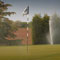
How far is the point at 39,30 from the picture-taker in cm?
1453

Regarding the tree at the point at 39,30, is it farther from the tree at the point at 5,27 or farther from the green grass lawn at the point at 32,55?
the green grass lawn at the point at 32,55

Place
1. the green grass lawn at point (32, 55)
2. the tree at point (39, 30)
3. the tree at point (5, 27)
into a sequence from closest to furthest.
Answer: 1. the green grass lawn at point (32, 55)
2. the tree at point (39, 30)
3. the tree at point (5, 27)

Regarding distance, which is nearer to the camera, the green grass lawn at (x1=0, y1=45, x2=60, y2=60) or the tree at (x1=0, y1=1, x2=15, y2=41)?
the green grass lawn at (x1=0, y1=45, x2=60, y2=60)

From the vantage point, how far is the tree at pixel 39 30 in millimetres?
14289

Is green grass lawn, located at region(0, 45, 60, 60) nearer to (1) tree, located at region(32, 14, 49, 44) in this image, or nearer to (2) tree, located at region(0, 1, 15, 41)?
(1) tree, located at region(32, 14, 49, 44)

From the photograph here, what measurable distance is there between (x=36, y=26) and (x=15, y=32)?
191 cm

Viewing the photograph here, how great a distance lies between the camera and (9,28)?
591 inches

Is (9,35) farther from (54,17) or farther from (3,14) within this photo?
(54,17)

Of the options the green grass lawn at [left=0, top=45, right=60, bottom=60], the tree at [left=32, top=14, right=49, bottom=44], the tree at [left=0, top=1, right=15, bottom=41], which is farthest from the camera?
the tree at [left=0, top=1, right=15, bottom=41]

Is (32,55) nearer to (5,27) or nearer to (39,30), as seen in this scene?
(39,30)

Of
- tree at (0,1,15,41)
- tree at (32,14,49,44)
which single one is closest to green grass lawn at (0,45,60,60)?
tree at (32,14,49,44)

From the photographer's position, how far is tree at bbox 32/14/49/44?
563 inches

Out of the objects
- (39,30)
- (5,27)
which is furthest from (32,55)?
(5,27)

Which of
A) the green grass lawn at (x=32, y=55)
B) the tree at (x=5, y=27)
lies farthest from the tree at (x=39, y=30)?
the green grass lawn at (x=32, y=55)
